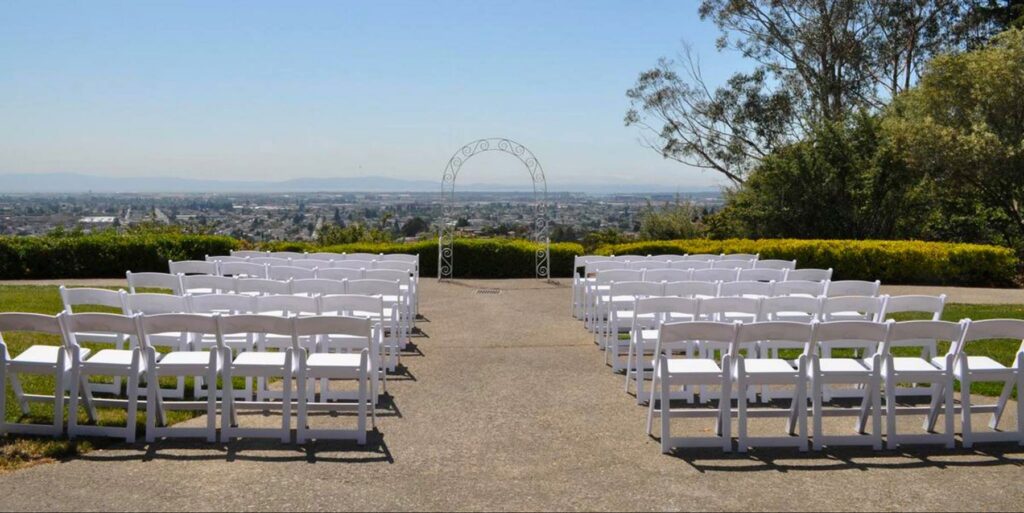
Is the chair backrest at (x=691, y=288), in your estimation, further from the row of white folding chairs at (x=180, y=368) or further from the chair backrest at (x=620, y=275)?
the row of white folding chairs at (x=180, y=368)

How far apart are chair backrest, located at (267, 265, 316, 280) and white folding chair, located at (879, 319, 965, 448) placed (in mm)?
7245

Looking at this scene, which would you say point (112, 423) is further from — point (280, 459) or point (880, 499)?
point (880, 499)

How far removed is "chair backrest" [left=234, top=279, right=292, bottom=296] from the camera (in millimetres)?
9445

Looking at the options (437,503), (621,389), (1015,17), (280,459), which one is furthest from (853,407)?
(1015,17)

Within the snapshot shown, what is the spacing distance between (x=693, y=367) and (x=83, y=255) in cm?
1660

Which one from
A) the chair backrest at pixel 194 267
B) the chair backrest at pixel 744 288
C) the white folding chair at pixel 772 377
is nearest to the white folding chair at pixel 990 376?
the white folding chair at pixel 772 377

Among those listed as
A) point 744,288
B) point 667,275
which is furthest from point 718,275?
point 744,288

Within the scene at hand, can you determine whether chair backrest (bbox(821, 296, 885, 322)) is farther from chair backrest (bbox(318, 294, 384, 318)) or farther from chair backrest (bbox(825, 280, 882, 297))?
chair backrest (bbox(318, 294, 384, 318))

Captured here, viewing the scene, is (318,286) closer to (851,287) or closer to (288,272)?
(288,272)

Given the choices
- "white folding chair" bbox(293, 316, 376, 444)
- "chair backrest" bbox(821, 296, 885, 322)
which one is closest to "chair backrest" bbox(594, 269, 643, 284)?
"chair backrest" bbox(821, 296, 885, 322)

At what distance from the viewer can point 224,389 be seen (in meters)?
6.15

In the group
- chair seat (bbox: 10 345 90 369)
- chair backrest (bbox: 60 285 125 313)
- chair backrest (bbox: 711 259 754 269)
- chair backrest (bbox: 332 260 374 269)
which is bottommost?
chair seat (bbox: 10 345 90 369)

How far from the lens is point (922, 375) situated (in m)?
6.36

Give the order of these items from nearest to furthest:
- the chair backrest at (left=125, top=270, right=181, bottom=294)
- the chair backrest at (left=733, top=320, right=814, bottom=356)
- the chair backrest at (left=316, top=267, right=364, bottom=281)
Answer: the chair backrest at (left=733, top=320, right=814, bottom=356) < the chair backrest at (left=125, top=270, right=181, bottom=294) < the chair backrest at (left=316, top=267, right=364, bottom=281)
